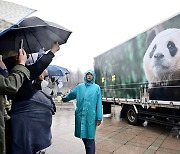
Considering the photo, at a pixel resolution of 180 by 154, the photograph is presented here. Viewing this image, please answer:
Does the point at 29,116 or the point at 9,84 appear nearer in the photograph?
the point at 9,84

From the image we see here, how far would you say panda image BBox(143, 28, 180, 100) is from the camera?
5.71 m

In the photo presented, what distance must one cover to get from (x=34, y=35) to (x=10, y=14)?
653mm

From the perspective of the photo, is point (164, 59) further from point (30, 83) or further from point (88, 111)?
point (30, 83)

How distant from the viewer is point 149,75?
22.7 feet

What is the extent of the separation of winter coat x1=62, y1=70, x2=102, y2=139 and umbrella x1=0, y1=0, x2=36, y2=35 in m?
2.20

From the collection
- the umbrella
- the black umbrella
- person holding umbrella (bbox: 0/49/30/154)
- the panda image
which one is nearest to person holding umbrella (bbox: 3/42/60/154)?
the black umbrella

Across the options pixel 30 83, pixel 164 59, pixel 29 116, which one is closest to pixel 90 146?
pixel 29 116

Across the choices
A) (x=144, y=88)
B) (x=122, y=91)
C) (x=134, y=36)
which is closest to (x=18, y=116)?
(x=144, y=88)

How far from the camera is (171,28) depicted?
5918 mm

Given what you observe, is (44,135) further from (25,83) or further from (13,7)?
(13,7)

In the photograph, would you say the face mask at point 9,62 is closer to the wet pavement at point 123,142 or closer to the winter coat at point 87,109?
the winter coat at point 87,109

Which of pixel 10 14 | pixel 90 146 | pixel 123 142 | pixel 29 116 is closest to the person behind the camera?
pixel 10 14

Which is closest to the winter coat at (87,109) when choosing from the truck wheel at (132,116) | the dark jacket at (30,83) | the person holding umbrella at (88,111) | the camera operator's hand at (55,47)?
the person holding umbrella at (88,111)

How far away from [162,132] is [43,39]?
5.95 metres
